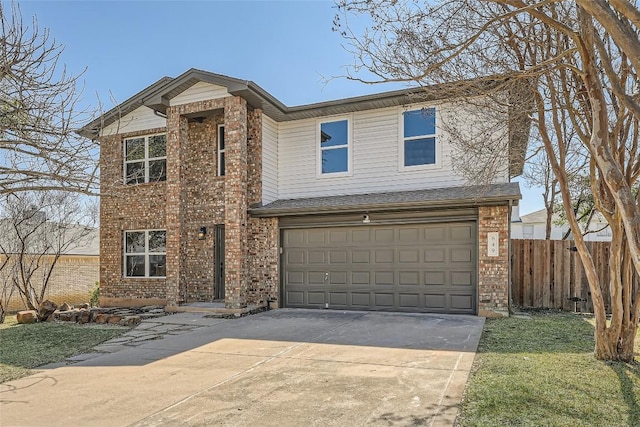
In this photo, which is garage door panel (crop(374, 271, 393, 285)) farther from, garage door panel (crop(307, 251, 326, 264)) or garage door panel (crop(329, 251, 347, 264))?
garage door panel (crop(307, 251, 326, 264))

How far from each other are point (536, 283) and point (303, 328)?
664cm

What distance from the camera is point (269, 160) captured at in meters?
13.2

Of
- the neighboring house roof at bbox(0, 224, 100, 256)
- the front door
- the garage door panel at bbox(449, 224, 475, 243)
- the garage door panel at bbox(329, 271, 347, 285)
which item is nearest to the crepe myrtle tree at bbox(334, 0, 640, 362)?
the garage door panel at bbox(449, 224, 475, 243)

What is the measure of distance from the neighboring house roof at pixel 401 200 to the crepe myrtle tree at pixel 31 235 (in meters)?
6.39

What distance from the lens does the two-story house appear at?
1084 centimetres

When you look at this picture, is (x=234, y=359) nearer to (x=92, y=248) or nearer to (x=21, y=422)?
(x=21, y=422)

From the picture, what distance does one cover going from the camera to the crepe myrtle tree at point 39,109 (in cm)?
510

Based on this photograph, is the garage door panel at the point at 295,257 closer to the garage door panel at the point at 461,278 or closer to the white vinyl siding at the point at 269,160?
the white vinyl siding at the point at 269,160

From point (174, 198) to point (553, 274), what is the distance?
413 inches

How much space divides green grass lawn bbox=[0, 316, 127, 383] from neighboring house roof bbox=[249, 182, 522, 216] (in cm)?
499

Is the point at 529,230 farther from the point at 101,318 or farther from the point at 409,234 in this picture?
the point at 101,318

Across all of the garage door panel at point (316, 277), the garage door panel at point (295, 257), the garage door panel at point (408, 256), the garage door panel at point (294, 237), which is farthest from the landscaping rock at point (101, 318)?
the garage door panel at point (408, 256)

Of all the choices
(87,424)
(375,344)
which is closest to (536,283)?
(375,344)

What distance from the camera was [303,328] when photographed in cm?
934
